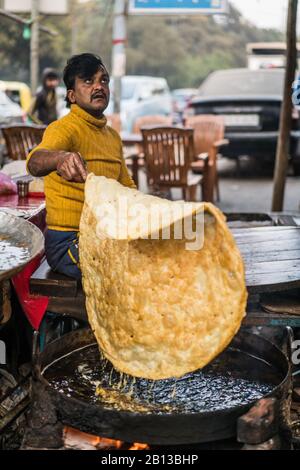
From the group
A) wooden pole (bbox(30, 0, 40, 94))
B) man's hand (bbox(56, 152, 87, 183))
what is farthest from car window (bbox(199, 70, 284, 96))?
man's hand (bbox(56, 152, 87, 183))

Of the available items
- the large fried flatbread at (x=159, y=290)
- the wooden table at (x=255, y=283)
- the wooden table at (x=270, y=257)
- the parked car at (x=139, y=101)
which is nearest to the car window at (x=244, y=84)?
the parked car at (x=139, y=101)

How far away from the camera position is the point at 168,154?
8344 mm

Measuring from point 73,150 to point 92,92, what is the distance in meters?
0.32

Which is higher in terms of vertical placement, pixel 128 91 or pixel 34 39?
pixel 34 39

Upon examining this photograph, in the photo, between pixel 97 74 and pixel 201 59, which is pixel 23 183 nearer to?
pixel 97 74

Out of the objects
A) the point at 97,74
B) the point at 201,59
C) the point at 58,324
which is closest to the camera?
the point at 97,74

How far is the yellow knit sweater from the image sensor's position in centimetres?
346

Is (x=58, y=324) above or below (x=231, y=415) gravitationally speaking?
below

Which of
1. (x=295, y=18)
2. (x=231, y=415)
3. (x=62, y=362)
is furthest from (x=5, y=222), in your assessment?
(x=295, y=18)

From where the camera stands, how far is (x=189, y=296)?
110 inches

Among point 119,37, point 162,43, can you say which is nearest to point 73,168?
point 119,37

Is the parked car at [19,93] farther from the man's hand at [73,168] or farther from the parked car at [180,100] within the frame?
the man's hand at [73,168]

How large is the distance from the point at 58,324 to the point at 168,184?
14.3ft

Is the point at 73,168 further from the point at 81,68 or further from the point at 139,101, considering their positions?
the point at 139,101
